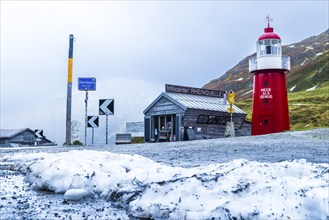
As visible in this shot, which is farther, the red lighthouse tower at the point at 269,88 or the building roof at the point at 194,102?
the building roof at the point at 194,102

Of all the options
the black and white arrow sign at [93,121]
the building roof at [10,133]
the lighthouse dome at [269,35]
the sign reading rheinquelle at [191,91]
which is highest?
the lighthouse dome at [269,35]

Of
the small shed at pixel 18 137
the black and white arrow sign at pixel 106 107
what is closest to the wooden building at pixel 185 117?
the black and white arrow sign at pixel 106 107

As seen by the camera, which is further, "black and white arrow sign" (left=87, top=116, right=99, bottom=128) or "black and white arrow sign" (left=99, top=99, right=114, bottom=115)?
"black and white arrow sign" (left=87, top=116, right=99, bottom=128)

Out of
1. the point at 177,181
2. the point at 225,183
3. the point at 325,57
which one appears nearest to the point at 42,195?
the point at 177,181

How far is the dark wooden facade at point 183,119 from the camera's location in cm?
2645

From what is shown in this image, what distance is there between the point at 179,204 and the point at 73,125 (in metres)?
21.5

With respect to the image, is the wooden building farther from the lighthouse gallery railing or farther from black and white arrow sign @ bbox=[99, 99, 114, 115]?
black and white arrow sign @ bbox=[99, 99, 114, 115]

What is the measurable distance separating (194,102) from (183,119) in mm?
2641

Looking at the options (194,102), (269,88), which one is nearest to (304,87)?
(194,102)

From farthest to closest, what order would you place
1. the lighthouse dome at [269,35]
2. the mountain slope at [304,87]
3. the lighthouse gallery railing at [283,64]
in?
the mountain slope at [304,87], the lighthouse dome at [269,35], the lighthouse gallery railing at [283,64]

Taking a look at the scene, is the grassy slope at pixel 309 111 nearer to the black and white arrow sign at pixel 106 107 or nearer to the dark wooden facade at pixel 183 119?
the dark wooden facade at pixel 183 119

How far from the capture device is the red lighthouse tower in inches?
949

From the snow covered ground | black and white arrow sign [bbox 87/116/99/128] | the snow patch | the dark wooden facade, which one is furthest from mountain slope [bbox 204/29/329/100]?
the snow patch

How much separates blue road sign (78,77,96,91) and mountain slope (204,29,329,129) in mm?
28043
